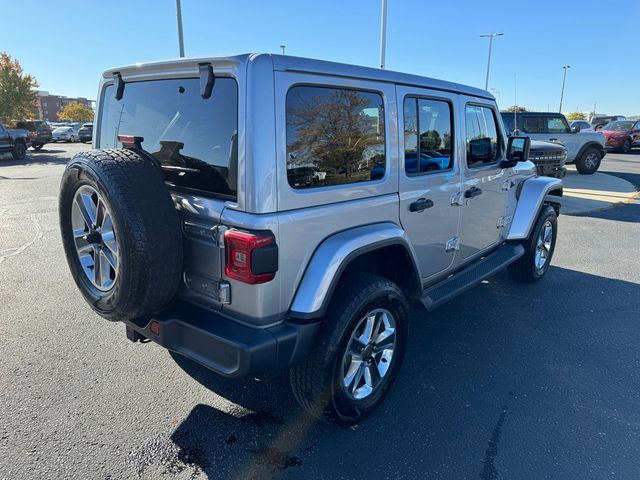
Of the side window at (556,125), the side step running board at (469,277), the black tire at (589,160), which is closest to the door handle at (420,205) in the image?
the side step running board at (469,277)

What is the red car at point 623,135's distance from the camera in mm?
22859

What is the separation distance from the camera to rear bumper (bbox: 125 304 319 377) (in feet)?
6.89

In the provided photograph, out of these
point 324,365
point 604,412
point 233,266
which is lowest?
point 604,412

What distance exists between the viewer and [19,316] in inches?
156

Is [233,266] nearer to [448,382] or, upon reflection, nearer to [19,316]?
[448,382]

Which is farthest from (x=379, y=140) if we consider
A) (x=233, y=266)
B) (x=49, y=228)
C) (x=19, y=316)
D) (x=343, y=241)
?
(x=49, y=228)

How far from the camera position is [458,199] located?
3.45m

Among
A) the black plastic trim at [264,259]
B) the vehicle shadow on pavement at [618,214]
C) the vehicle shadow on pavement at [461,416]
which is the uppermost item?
the black plastic trim at [264,259]

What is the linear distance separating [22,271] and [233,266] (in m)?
4.16

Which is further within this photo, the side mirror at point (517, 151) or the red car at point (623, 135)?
the red car at point (623, 135)

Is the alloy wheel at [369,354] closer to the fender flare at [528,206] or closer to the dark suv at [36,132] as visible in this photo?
the fender flare at [528,206]

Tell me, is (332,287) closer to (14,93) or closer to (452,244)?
(452,244)

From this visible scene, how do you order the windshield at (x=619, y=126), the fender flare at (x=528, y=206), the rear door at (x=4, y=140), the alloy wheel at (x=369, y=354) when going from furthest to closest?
the windshield at (x=619, y=126) → the rear door at (x=4, y=140) → the fender flare at (x=528, y=206) → the alloy wheel at (x=369, y=354)

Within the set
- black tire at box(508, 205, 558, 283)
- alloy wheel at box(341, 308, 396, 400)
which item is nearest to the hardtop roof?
alloy wheel at box(341, 308, 396, 400)
